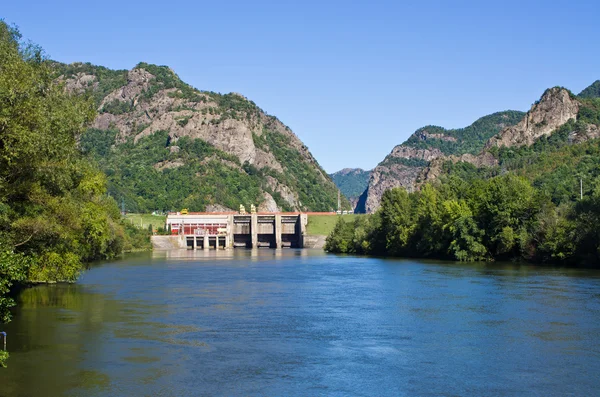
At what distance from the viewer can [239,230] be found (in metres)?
180

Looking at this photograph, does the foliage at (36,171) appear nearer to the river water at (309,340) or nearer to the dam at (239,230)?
the river water at (309,340)

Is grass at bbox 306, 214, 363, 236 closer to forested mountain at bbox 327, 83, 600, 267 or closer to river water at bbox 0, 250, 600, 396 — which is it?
forested mountain at bbox 327, 83, 600, 267

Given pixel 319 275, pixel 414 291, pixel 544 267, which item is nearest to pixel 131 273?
pixel 319 275

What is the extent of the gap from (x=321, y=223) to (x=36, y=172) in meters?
145

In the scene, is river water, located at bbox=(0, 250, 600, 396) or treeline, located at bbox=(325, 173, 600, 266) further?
treeline, located at bbox=(325, 173, 600, 266)

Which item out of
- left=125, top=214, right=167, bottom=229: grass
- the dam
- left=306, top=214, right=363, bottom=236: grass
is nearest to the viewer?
left=306, top=214, right=363, bottom=236: grass

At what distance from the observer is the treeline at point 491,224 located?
231ft

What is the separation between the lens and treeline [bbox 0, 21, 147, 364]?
1060 inches

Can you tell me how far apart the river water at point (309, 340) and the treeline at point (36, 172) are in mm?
3147

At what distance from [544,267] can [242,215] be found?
385 ft

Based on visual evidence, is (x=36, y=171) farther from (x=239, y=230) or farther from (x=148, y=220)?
(x=148, y=220)

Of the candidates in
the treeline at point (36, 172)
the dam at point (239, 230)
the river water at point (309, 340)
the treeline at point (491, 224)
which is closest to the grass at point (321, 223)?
the dam at point (239, 230)

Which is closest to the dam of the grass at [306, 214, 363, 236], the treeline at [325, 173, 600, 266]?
the grass at [306, 214, 363, 236]

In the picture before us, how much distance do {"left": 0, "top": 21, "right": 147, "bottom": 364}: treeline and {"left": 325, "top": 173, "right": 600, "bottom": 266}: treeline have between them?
4498 centimetres
